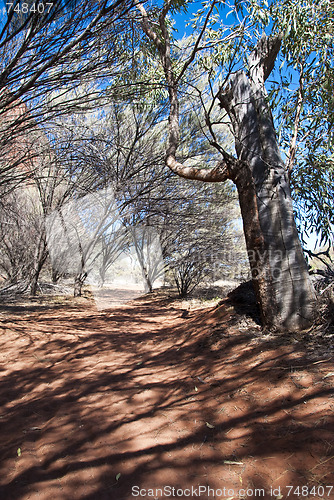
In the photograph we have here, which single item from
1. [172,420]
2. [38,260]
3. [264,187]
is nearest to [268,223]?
[264,187]

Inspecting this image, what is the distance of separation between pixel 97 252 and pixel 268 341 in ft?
25.8

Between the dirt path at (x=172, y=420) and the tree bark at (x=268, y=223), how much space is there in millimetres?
397

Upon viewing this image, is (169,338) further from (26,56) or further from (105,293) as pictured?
(105,293)

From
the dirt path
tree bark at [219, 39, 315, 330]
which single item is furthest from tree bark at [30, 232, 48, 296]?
tree bark at [219, 39, 315, 330]

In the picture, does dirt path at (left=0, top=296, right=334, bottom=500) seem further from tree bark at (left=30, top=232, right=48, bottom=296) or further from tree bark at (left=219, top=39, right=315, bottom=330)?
tree bark at (left=30, top=232, right=48, bottom=296)

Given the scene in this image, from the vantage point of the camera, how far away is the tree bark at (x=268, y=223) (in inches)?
134

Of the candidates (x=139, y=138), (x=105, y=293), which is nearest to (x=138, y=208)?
(x=139, y=138)

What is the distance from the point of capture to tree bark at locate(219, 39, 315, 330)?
3.39 metres

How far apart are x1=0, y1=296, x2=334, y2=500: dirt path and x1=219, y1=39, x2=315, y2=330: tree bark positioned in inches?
15.6

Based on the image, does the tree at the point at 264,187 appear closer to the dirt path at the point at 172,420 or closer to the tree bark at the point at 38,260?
the dirt path at the point at 172,420

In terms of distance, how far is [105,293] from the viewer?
11438 mm

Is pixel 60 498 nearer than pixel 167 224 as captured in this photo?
Yes

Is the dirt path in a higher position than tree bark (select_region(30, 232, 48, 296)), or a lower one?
lower

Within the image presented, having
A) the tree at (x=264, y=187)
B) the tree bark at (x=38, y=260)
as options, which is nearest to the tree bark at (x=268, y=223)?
the tree at (x=264, y=187)
